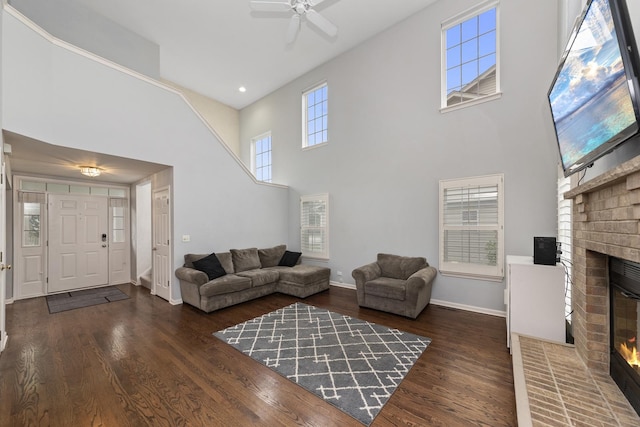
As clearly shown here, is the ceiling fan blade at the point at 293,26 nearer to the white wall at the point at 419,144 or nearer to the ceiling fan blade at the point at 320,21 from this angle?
the ceiling fan blade at the point at 320,21

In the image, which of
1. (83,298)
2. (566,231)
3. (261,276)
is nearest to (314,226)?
(261,276)

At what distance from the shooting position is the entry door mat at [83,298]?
4262mm

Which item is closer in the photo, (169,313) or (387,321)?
(387,321)

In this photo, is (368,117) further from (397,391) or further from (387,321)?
(397,391)

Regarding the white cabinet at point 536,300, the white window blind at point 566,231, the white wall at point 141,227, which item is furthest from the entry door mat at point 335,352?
the white wall at point 141,227

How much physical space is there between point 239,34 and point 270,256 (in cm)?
456

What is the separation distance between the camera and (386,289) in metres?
3.73

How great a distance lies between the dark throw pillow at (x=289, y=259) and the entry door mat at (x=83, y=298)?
116 inches

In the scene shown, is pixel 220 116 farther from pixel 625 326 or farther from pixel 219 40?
pixel 625 326

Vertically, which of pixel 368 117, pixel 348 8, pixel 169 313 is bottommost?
pixel 169 313

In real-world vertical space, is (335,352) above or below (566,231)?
below

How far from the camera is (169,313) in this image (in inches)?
156

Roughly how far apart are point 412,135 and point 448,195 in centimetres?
124

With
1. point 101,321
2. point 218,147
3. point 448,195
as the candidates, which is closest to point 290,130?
point 218,147
